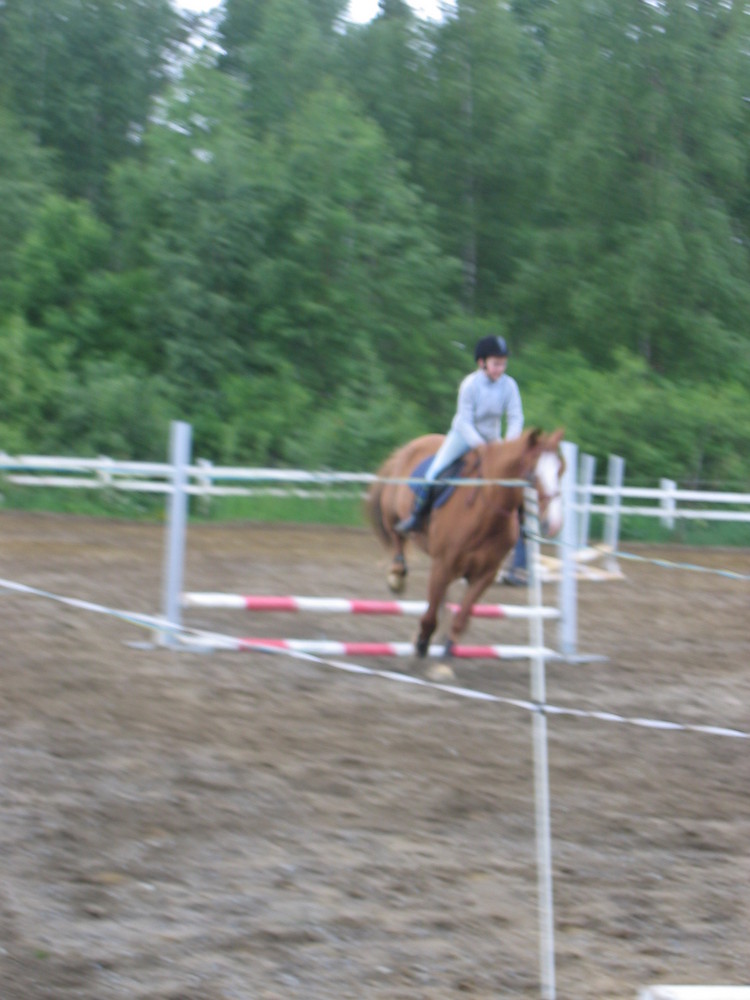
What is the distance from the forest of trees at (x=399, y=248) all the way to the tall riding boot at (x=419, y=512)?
13.3 meters

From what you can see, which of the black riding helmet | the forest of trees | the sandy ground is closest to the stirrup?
the sandy ground

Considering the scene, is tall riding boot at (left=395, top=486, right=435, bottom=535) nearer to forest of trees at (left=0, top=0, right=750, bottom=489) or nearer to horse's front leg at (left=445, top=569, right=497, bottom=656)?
horse's front leg at (left=445, top=569, right=497, bottom=656)

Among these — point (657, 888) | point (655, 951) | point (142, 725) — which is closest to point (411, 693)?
point (142, 725)

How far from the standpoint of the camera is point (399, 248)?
93.8 feet

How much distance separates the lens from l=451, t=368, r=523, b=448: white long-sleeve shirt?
850 centimetres

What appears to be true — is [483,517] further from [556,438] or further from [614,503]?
[614,503]

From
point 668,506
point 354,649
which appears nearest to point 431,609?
point 354,649

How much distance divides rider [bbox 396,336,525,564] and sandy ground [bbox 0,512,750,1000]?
1382 millimetres

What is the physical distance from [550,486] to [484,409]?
1.21 metres

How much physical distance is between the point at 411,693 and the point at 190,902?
3.82 m

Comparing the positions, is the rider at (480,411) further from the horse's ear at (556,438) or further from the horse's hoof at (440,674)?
the horse's hoof at (440,674)

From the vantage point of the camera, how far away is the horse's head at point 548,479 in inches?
297

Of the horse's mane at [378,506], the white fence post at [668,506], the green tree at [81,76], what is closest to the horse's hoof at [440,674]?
the horse's mane at [378,506]

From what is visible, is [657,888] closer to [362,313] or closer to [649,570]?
[649,570]
